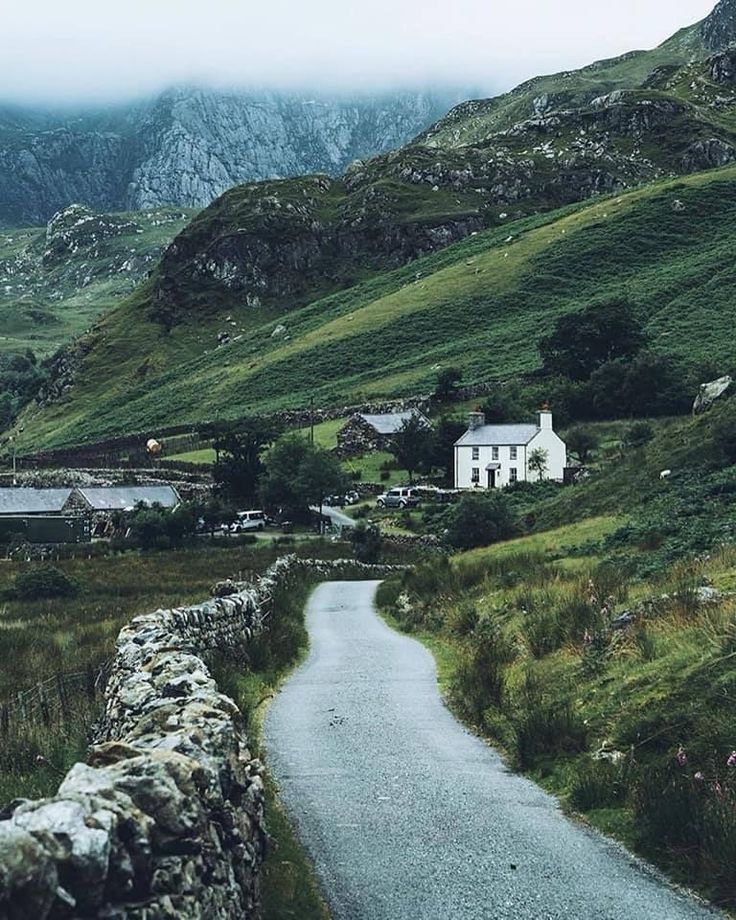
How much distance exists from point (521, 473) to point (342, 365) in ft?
206

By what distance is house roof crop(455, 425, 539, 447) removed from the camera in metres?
82.4

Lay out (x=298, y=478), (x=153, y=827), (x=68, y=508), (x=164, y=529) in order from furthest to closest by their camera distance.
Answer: (x=68, y=508), (x=298, y=478), (x=164, y=529), (x=153, y=827)

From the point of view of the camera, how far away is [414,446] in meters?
88.5

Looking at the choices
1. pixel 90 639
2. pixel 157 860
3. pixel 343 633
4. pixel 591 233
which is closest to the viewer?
pixel 157 860

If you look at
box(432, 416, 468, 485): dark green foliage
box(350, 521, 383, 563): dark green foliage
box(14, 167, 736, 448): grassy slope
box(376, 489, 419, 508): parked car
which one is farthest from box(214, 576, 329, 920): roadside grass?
box(14, 167, 736, 448): grassy slope

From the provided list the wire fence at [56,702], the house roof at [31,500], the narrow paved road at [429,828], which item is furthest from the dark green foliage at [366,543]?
the wire fence at [56,702]

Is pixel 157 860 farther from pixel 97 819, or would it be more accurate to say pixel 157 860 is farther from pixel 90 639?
pixel 90 639

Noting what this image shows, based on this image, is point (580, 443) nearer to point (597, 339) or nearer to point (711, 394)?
point (711, 394)

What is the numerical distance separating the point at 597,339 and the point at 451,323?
46385 millimetres

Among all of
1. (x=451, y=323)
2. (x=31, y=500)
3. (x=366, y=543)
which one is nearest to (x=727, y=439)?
(x=366, y=543)

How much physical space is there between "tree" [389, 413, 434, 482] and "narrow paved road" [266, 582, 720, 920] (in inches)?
2702

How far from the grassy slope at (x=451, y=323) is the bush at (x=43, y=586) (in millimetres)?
69982

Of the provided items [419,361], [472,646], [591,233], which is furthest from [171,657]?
[591,233]

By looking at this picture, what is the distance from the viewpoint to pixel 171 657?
13.6 m
